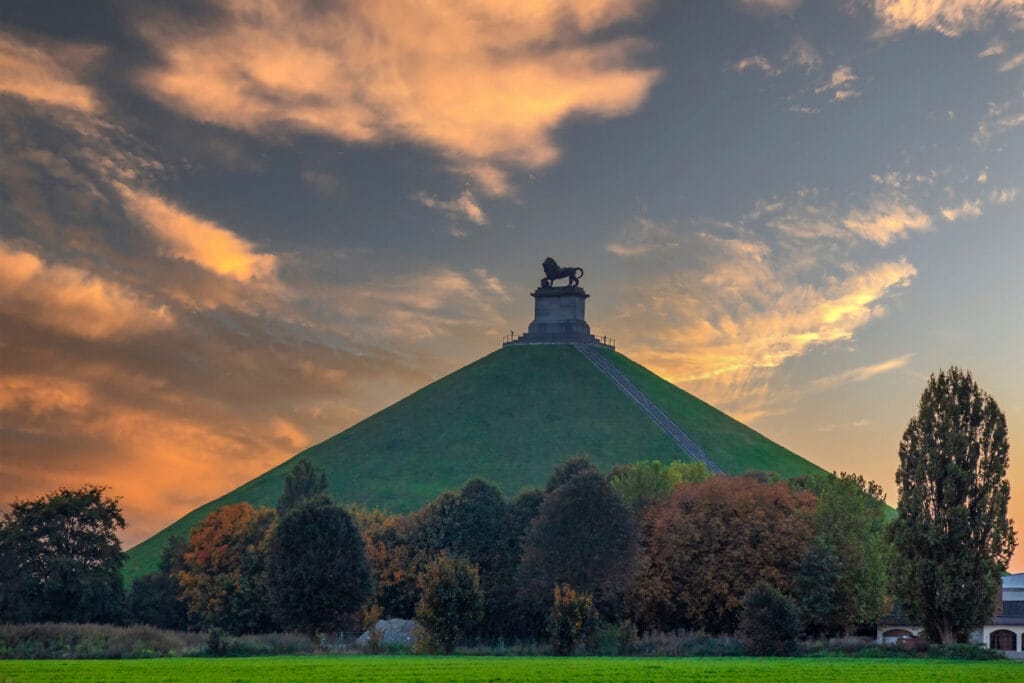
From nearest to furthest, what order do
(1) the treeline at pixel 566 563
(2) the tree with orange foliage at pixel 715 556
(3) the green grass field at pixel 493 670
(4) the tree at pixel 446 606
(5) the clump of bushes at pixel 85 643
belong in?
(3) the green grass field at pixel 493 670 → (5) the clump of bushes at pixel 85 643 → (4) the tree at pixel 446 606 → (1) the treeline at pixel 566 563 → (2) the tree with orange foliage at pixel 715 556

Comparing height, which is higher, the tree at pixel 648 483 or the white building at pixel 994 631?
the tree at pixel 648 483

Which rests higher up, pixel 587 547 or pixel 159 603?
pixel 587 547

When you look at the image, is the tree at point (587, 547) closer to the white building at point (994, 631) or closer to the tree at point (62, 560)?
the white building at point (994, 631)

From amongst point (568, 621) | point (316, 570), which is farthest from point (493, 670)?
point (316, 570)

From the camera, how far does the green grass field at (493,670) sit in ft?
155

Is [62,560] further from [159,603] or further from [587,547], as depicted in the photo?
[587,547]

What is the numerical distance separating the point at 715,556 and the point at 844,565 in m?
9.78

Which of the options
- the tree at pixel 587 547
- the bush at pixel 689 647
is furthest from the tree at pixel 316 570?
the bush at pixel 689 647

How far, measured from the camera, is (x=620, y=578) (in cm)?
9012

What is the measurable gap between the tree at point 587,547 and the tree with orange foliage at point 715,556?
4.10 metres

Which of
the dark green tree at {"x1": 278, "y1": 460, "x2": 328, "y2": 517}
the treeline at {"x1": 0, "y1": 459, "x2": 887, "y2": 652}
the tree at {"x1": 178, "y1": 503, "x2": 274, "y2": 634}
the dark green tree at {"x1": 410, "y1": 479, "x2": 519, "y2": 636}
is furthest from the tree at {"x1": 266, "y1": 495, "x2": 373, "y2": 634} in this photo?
the dark green tree at {"x1": 278, "y1": 460, "x2": 328, "y2": 517}

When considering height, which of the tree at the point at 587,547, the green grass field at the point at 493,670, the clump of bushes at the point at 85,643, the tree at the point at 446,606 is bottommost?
the green grass field at the point at 493,670

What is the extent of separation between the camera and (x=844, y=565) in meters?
94.0

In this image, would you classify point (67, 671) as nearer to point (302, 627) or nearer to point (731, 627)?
point (302, 627)
